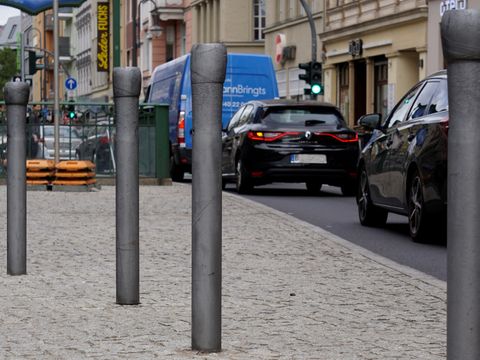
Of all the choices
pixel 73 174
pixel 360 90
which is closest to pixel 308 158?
pixel 73 174

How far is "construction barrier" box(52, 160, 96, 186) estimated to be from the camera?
82.1 feet

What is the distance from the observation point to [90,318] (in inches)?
312

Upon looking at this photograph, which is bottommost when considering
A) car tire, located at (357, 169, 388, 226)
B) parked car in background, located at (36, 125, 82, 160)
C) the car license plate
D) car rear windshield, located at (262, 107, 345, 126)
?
car tire, located at (357, 169, 388, 226)

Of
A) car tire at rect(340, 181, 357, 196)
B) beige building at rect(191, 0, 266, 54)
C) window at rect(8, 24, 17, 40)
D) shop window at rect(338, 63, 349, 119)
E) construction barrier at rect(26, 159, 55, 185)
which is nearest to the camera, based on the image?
car tire at rect(340, 181, 357, 196)

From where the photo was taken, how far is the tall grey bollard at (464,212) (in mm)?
4898

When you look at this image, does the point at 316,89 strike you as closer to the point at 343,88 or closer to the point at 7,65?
the point at 343,88

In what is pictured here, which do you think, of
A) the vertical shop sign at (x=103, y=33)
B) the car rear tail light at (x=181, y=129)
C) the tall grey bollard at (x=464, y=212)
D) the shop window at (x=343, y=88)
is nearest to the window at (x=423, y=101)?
the tall grey bollard at (x=464, y=212)

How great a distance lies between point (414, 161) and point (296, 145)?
9627 millimetres

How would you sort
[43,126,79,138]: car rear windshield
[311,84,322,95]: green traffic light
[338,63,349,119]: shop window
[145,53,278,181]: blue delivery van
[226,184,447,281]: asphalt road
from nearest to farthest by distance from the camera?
1. [226,184,447,281]: asphalt road
2. [43,126,79,138]: car rear windshield
3. [145,53,278,181]: blue delivery van
4. [311,84,322,95]: green traffic light
5. [338,63,349,119]: shop window

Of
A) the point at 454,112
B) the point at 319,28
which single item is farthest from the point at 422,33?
the point at 454,112

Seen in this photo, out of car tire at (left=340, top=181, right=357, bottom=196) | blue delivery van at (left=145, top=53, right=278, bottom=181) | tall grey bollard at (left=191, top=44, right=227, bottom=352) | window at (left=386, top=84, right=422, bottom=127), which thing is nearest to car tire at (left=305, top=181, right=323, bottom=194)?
car tire at (left=340, top=181, right=357, bottom=196)

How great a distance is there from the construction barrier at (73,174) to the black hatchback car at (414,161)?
31.0ft

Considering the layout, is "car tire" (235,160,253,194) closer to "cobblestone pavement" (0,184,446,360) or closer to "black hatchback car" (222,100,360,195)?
"black hatchback car" (222,100,360,195)

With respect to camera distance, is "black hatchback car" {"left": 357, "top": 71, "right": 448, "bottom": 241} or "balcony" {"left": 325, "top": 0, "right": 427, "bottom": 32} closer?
"black hatchback car" {"left": 357, "top": 71, "right": 448, "bottom": 241}
